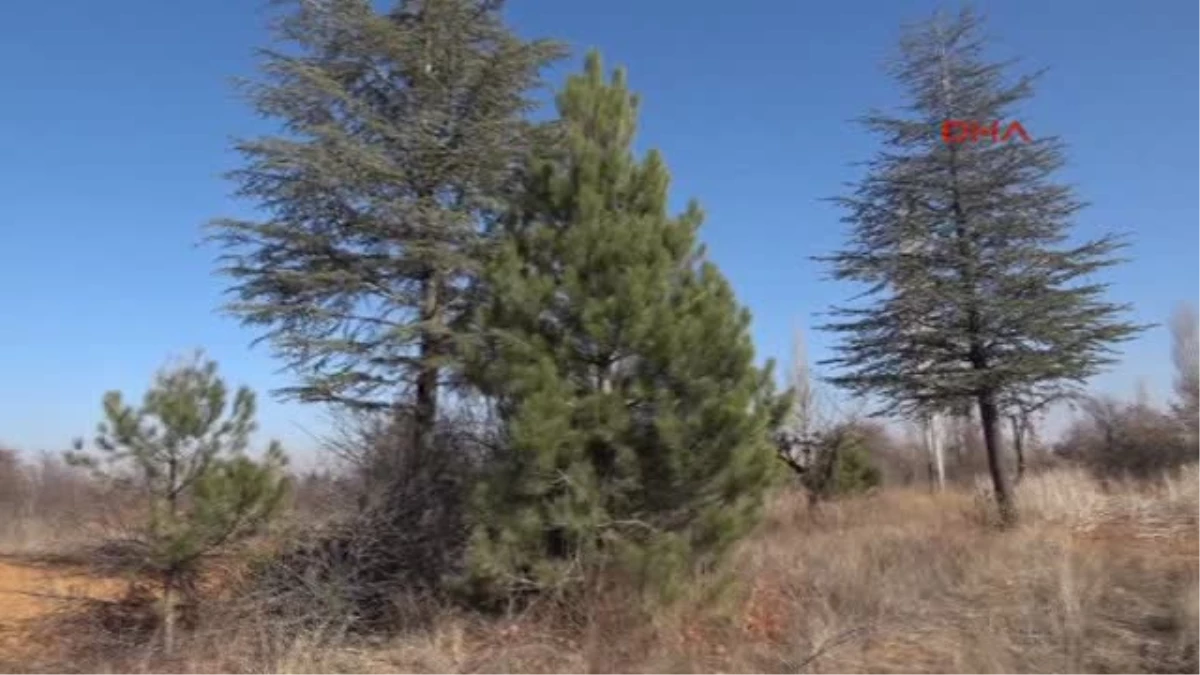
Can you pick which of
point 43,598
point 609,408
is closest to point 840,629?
point 609,408

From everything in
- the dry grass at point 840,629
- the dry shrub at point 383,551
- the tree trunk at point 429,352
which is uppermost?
the tree trunk at point 429,352

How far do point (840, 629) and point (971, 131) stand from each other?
11513mm

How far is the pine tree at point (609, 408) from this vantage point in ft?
27.2

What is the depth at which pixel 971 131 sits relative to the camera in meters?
16.9

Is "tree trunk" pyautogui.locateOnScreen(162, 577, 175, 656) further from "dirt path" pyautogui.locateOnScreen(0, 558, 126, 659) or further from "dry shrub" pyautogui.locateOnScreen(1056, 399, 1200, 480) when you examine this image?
"dry shrub" pyautogui.locateOnScreen(1056, 399, 1200, 480)

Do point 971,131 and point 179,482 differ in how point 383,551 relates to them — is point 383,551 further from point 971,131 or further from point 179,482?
point 971,131

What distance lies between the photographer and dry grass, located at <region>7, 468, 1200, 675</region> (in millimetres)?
7387

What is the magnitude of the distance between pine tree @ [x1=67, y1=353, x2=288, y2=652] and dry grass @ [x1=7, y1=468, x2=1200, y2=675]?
2.63 ft

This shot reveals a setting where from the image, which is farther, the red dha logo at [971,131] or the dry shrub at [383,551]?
the red dha logo at [971,131]

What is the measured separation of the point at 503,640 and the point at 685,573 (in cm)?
172

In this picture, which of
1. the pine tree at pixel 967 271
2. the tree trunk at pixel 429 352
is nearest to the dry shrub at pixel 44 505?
the tree trunk at pixel 429 352

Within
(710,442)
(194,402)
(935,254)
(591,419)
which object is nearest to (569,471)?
(591,419)

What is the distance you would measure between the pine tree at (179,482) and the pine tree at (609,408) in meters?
2.71

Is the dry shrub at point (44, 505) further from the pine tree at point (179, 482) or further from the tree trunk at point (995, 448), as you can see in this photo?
the tree trunk at point (995, 448)
